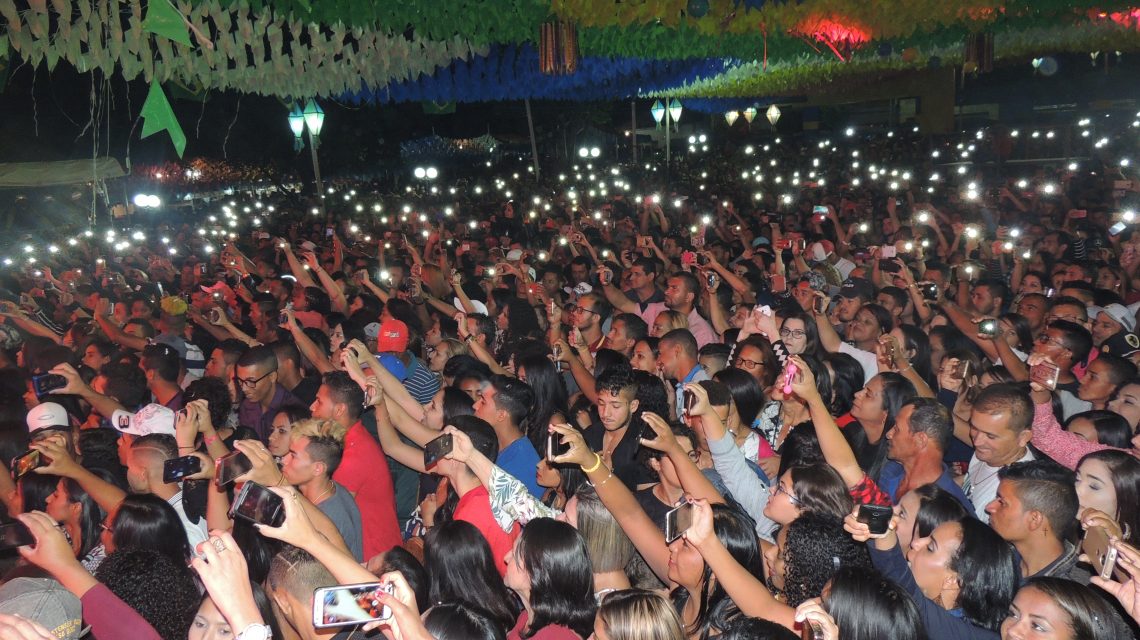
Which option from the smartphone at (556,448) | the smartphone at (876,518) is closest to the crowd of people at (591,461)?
the smartphone at (876,518)

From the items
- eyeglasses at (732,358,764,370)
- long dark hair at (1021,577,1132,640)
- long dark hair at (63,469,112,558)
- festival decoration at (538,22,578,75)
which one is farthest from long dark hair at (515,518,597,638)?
festival decoration at (538,22,578,75)

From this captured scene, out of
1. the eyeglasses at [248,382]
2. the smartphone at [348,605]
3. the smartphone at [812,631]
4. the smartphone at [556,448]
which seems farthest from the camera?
the eyeglasses at [248,382]

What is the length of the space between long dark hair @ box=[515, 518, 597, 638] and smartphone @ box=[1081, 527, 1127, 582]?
1.54 meters

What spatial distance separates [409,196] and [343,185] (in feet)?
18.1

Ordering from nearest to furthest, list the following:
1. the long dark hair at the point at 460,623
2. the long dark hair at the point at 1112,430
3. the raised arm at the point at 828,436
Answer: the long dark hair at the point at 460,623
the raised arm at the point at 828,436
the long dark hair at the point at 1112,430

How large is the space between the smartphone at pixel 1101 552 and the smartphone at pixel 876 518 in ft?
1.89

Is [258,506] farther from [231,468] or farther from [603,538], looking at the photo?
[603,538]

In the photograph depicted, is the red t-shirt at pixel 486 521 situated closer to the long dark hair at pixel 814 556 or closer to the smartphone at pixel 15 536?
the long dark hair at pixel 814 556

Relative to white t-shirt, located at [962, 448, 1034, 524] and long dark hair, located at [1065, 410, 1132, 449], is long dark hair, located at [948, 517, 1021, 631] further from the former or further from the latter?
long dark hair, located at [1065, 410, 1132, 449]

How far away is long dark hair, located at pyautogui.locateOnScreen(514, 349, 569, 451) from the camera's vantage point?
5.19m

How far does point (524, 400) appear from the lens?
4.79 meters

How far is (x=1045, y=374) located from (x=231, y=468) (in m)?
3.97

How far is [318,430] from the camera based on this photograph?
13.5 ft

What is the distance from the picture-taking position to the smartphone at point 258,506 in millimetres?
2637
